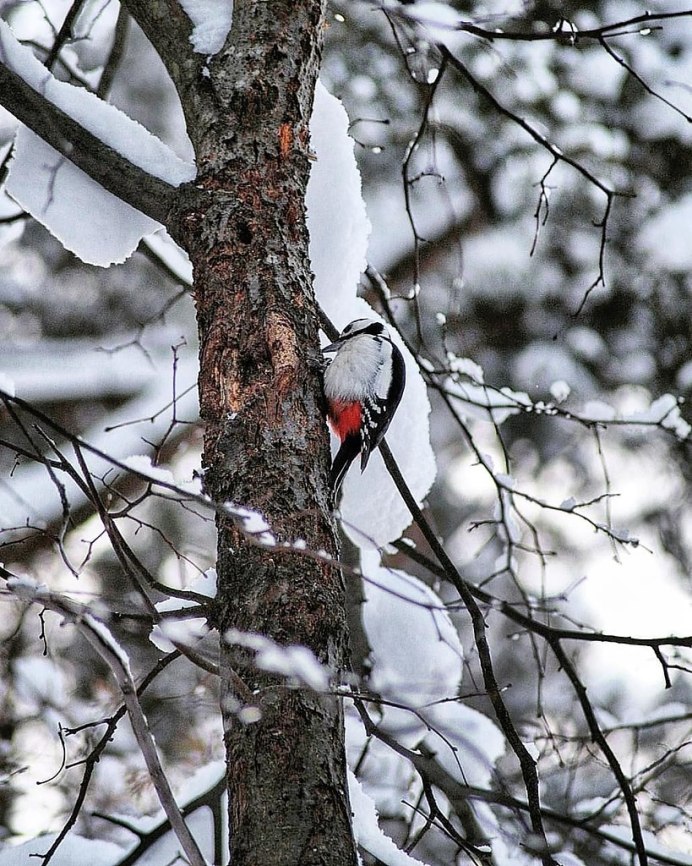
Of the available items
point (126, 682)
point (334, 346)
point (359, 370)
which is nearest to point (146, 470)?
point (126, 682)

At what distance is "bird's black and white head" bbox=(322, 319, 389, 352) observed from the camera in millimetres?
2531

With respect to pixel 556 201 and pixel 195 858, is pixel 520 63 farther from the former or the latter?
pixel 195 858

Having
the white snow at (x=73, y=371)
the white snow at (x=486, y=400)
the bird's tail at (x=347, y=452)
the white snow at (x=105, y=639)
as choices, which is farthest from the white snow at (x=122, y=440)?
the white snow at (x=105, y=639)

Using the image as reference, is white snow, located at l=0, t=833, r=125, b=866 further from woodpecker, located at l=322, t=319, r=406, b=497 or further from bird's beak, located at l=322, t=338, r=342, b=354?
bird's beak, located at l=322, t=338, r=342, b=354

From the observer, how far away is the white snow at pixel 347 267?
249cm

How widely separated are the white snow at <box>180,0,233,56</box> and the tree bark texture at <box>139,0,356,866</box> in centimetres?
4

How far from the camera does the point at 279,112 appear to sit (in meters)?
2.21

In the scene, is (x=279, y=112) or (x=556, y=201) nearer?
(x=279, y=112)

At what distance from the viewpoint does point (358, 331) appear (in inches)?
104

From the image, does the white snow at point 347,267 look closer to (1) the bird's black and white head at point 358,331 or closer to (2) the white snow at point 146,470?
(1) the bird's black and white head at point 358,331

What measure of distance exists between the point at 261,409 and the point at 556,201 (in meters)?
5.88

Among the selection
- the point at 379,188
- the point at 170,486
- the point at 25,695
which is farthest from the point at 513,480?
the point at 379,188

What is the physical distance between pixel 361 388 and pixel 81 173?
907 millimetres

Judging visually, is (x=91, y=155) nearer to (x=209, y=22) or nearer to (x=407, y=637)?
(x=209, y=22)
